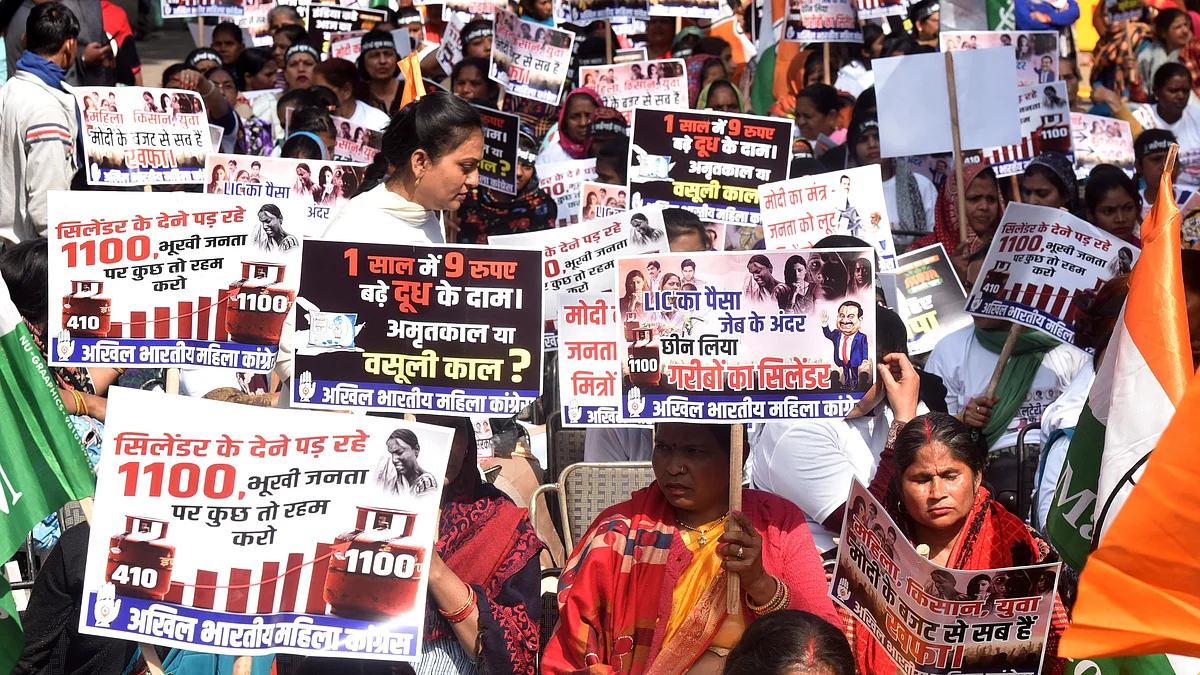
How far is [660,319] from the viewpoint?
4.25 m

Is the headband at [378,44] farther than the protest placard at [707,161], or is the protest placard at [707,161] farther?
the headband at [378,44]

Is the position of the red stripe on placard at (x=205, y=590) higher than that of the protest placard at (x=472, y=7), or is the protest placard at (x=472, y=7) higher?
the protest placard at (x=472, y=7)

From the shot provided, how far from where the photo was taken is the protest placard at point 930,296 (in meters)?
7.52

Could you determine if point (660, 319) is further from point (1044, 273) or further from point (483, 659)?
point (1044, 273)

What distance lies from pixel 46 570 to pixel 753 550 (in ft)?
6.49

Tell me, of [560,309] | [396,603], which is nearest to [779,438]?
[560,309]

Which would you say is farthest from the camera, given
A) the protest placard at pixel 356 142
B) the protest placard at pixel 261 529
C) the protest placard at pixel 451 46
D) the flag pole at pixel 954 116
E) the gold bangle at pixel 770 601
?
the protest placard at pixel 451 46

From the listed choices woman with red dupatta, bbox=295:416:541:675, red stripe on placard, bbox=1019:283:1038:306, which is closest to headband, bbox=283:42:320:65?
red stripe on placard, bbox=1019:283:1038:306

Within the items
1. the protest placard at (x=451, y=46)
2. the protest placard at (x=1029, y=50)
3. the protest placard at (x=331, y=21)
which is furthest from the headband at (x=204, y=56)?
the protest placard at (x=1029, y=50)

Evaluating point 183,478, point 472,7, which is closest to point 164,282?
point 183,478

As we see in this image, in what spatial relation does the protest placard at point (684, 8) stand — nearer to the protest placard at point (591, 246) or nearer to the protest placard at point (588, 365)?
the protest placard at point (591, 246)

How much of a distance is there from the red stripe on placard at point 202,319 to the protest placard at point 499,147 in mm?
4943

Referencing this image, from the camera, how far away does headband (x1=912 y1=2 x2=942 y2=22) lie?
14.1 m

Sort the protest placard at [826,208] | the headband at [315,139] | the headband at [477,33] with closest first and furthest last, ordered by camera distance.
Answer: the protest placard at [826,208] < the headband at [315,139] < the headband at [477,33]
